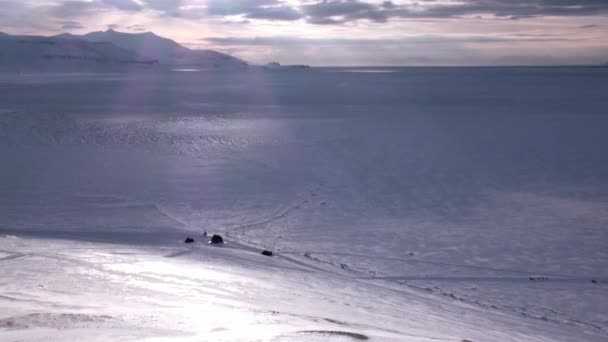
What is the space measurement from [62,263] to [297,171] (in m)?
7.00

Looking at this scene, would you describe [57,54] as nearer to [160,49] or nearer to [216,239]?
[160,49]

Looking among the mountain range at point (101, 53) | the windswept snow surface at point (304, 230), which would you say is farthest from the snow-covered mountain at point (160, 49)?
the windswept snow surface at point (304, 230)

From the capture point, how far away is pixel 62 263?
6.03m

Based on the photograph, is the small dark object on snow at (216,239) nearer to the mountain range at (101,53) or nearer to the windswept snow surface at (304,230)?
the windswept snow surface at (304,230)

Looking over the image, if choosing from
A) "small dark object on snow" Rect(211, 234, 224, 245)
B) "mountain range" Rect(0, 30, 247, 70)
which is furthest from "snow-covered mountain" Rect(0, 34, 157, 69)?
"small dark object on snow" Rect(211, 234, 224, 245)

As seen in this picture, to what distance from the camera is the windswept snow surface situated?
4777mm

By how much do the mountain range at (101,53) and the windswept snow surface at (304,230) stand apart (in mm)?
73868

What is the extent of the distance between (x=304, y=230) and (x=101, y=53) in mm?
121646

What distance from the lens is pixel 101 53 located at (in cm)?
12231

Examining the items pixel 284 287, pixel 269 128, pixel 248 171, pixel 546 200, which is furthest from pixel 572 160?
pixel 284 287

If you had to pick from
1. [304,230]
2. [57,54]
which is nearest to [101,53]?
[57,54]

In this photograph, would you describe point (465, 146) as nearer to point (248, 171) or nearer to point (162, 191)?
point (248, 171)

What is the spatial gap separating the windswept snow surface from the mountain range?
242 ft

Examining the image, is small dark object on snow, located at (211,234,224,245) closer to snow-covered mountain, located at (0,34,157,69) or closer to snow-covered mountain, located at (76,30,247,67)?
snow-covered mountain, located at (0,34,157,69)
